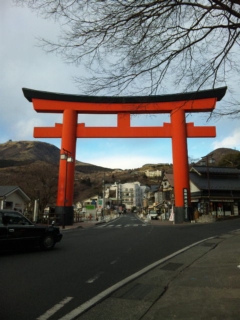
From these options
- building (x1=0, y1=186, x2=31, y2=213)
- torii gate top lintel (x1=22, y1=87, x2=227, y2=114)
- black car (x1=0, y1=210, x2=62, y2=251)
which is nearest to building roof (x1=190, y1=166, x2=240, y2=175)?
torii gate top lintel (x1=22, y1=87, x2=227, y2=114)

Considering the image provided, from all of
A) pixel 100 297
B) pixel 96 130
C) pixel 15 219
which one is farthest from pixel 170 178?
pixel 100 297

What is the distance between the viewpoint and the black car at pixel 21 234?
8609 millimetres

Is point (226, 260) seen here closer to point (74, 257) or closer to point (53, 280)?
point (74, 257)

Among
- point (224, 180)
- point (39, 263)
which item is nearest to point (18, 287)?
point (39, 263)

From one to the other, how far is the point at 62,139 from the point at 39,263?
18.9m

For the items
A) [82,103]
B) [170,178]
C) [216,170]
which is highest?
[82,103]

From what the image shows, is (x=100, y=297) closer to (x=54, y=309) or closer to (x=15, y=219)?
(x=54, y=309)

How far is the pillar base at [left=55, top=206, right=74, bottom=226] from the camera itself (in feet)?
79.5

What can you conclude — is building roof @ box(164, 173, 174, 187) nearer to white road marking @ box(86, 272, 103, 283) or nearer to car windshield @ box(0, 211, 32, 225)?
car windshield @ box(0, 211, 32, 225)

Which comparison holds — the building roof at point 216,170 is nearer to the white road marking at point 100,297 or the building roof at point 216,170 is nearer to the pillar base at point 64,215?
the pillar base at point 64,215

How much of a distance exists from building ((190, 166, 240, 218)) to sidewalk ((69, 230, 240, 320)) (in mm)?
29703

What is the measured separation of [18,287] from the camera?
16.8ft

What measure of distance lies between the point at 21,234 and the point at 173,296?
5857 mm

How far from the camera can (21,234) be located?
29.5ft
